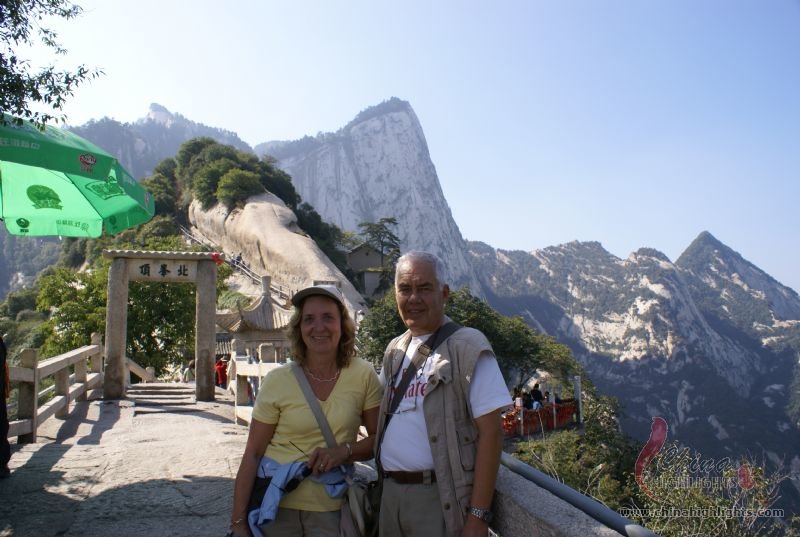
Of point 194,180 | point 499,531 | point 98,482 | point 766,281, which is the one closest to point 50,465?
point 98,482

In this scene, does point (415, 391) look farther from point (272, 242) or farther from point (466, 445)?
point (272, 242)

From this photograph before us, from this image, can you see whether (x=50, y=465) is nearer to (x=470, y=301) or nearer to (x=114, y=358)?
(x=114, y=358)

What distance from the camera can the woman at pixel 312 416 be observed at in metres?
1.92

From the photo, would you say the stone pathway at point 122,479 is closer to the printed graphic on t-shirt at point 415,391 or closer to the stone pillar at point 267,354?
the stone pillar at point 267,354

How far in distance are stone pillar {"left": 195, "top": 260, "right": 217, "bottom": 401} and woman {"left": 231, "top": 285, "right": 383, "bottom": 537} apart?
6992 millimetres

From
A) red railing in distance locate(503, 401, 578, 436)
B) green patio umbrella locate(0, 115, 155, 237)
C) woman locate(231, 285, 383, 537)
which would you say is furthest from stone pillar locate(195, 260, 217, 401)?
red railing in distance locate(503, 401, 578, 436)

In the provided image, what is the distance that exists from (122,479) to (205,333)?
5.30m

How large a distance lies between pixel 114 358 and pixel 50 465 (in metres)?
4.85

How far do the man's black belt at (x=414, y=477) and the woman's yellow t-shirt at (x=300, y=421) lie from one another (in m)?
0.26

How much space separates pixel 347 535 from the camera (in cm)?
191

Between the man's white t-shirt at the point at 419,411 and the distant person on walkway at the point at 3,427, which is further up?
the man's white t-shirt at the point at 419,411

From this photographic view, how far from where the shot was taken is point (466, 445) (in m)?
1.71

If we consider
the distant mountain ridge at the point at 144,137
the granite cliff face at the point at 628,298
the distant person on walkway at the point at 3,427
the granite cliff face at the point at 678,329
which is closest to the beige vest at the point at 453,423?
the distant person on walkway at the point at 3,427

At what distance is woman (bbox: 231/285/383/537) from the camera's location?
1.92 metres
